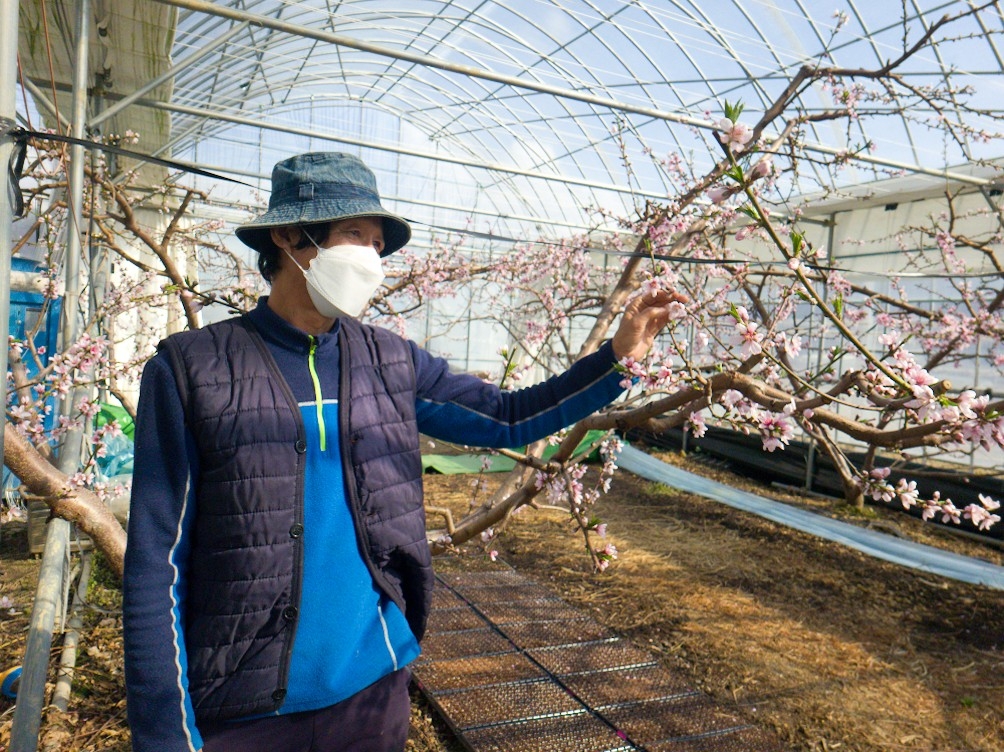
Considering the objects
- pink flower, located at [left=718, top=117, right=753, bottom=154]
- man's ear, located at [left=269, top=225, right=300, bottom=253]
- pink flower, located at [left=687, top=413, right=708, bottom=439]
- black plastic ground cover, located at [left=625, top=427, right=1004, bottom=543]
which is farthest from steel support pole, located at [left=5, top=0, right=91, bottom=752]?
black plastic ground cover, located at [left=625, top=427, right=1004, bottom=543]

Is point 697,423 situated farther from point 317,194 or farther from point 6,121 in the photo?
point 6,121

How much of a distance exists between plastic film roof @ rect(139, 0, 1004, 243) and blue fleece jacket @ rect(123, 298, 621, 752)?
277 cm

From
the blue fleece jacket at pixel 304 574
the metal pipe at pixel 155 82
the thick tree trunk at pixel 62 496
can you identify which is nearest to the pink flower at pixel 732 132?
the blue fleece jacket at pixel 304 574

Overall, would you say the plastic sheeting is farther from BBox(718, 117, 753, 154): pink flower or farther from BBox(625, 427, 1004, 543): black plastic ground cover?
BBox(718, 117, 753, 154): pink flower

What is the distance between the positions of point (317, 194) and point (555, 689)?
8.18ft

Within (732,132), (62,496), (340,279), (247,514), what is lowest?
(62,496)

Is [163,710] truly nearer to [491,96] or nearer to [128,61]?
[128,61]

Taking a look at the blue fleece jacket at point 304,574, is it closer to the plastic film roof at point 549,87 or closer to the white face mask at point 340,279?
the white face mask at point 340,279

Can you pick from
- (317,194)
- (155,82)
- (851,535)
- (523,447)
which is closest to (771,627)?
(523,447)

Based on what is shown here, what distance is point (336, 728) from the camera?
1265 mm

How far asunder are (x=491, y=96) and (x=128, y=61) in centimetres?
750

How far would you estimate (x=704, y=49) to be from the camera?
321 inches

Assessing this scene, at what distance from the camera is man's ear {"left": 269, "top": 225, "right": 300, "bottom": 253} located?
1362 millimetres

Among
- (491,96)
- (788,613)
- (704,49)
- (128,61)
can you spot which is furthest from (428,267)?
(491,96)
